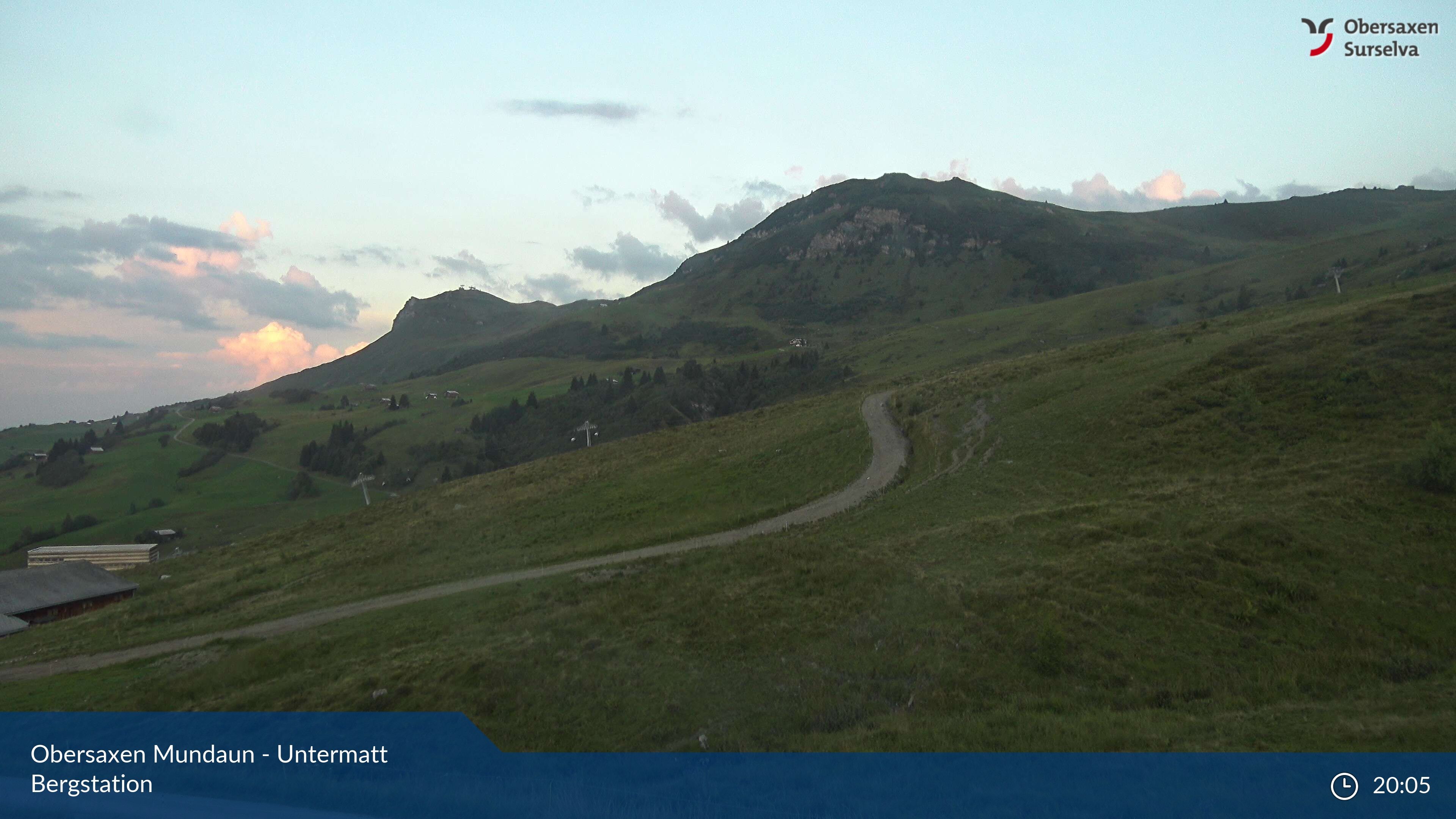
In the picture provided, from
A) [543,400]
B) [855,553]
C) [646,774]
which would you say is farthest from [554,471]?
[543,400]

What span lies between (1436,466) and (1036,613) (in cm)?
1267

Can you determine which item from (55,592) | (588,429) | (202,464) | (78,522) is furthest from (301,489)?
(55,592)

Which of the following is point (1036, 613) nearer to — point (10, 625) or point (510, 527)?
point (510, 527)

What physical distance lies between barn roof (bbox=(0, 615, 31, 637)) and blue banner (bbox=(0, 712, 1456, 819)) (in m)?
33.9

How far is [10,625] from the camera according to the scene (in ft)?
127

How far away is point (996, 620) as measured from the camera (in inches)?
629

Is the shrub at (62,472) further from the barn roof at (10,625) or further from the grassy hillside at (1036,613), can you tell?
the grassy hillside at (1036,613)

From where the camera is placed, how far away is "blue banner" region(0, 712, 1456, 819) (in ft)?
30.2

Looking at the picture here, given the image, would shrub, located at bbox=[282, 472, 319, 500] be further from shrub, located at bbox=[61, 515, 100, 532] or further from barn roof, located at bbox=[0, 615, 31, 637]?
barn roof, located at bbox=[0, 615, 31, 637]

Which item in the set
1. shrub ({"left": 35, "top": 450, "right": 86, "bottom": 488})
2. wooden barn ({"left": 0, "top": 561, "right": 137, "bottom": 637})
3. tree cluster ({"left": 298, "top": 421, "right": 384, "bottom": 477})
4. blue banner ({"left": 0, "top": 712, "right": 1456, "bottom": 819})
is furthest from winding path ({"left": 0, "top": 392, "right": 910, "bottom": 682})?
shrub ({"left": 35, "top": 450, "right": 86, "bottom": 488})

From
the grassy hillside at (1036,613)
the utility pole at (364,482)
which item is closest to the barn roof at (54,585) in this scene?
the grassy hillside at (1036,613)

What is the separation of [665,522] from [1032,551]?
60.3 feet

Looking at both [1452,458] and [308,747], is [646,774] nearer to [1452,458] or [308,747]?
[308,747]

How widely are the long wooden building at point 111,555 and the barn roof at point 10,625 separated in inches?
1148
